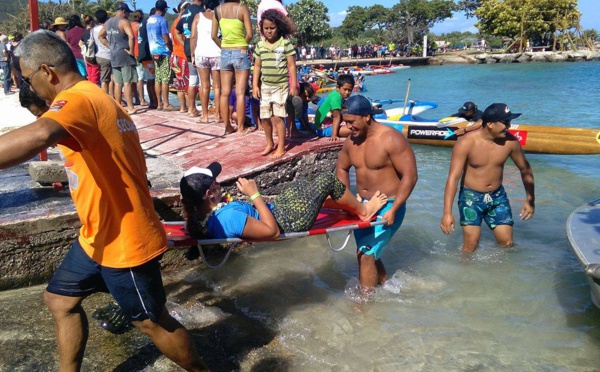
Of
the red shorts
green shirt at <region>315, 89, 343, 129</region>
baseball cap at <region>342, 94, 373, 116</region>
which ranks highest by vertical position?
the red shorts

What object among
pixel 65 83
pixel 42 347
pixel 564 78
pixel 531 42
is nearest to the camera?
pixel 65 83

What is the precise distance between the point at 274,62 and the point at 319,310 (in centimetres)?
286

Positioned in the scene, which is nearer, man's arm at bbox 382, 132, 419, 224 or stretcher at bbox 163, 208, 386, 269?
stretcher at bbox 163, 208, 386, 269

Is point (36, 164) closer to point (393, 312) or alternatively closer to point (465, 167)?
point (393, 312)

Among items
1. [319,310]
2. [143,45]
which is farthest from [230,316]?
[143,45]

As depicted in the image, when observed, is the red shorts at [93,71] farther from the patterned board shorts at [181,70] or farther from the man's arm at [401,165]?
the man's arm at [401,165]

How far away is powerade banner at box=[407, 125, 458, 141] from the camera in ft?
38.7

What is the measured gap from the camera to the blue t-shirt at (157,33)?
886 cm

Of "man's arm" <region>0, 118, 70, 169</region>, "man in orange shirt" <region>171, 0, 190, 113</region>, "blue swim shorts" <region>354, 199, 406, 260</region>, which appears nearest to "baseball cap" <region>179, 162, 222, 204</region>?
"blue swim shorts" <region>354, 199, 406, 260</region>

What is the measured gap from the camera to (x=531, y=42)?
57219 millimetres

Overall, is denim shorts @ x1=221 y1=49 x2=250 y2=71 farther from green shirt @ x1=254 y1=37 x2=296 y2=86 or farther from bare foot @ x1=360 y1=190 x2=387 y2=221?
bare foot @ x1=360 y1=190 x2=387 y2=221

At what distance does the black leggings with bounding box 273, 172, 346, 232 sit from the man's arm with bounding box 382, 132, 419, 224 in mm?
446

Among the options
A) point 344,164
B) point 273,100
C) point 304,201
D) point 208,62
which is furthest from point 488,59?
point 304,201

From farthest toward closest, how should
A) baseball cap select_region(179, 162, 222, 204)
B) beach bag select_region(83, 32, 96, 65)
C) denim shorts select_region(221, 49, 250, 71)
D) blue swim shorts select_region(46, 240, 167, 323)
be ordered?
beach bag select_region(83, 32, 96, 65), denim shorts select_region(221, 49, 250, 71), baseball cap select_region(179, 162, 222, 204), blue swim shorts select_region(46, 240, 167, 323)
